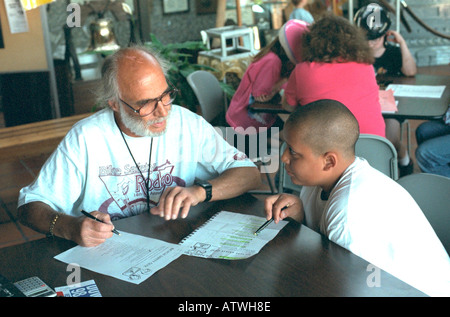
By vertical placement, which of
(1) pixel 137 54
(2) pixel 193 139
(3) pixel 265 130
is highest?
(1) pixel 137 54

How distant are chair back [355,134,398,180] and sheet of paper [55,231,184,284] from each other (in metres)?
1.24

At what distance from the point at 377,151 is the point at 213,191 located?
980 mm

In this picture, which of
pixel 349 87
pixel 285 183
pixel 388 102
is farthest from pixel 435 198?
pixel 388 102

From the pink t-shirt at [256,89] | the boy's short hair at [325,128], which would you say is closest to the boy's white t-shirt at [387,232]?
the boy's short hair at [325,128]

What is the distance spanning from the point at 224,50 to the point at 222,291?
13.3 feet

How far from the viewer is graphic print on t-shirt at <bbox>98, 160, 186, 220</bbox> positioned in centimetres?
184

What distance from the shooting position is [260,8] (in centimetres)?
642

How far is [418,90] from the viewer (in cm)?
332

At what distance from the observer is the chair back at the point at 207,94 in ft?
11.5

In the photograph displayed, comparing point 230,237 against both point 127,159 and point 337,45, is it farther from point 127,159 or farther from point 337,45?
point 337,45

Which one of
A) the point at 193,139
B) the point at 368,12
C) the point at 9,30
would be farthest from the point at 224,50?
the point at 193,139

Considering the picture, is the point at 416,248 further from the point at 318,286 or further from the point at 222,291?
the point at 222,291

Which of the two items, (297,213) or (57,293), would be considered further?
(297,213)

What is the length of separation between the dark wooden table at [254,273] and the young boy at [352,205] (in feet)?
0.25
